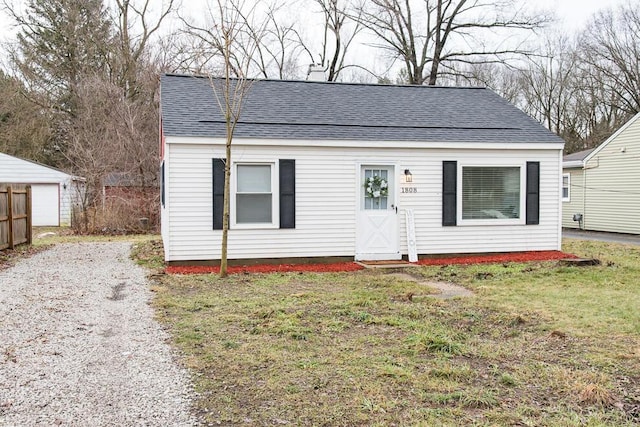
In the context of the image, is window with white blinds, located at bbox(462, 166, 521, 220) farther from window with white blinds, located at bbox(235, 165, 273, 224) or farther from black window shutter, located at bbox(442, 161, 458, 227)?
window with white blinds, located at bbox(235, 165, 273, 224)

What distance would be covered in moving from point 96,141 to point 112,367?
69.0 feet

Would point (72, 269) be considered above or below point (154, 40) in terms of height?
below

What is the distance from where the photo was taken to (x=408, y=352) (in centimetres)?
512

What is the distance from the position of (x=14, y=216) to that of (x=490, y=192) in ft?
36.2

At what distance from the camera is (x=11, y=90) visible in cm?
2770

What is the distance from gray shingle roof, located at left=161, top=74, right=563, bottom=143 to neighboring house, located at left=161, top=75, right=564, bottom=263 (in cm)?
4

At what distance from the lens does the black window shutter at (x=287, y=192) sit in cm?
1114

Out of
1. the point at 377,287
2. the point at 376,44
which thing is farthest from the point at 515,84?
the point at 377,287

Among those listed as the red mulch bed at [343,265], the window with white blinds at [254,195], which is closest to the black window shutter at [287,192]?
the window with white blinds at [254,195]

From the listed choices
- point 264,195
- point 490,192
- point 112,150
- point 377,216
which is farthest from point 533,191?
point 112,150

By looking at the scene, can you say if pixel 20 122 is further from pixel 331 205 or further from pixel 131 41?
pixel 331 205

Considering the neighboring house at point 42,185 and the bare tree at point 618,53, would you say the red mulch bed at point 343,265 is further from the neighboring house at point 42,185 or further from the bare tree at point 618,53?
the bare tree at point 618,53

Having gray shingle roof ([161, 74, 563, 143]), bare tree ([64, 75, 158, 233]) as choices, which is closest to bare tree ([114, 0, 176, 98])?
bare tree ([64, 75, 158, 233])

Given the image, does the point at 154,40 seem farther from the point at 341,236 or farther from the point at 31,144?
the point at 341,236
